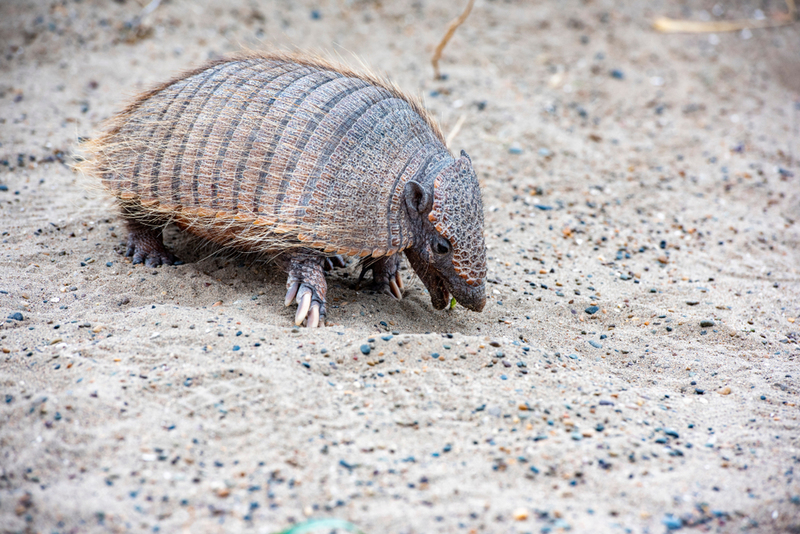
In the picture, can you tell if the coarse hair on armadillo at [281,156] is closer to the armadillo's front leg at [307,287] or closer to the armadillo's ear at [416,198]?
the armadillo's ear at [416,198]

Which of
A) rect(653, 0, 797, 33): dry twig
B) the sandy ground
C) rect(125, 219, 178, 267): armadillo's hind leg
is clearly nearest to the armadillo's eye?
the sandy ground

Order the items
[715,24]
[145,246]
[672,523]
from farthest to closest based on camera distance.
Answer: [715,24], [145,246], [672,523]

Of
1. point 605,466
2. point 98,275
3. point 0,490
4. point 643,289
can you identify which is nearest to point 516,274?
point 643,289

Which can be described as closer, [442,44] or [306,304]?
[306,304]

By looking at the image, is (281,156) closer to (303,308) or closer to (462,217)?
(303,308)

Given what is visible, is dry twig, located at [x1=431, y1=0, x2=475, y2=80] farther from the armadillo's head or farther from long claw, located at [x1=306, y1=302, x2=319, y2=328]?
long claw, located at [x1=306, y1=302, x2=319, y2=328]

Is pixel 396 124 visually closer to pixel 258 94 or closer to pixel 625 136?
pixel 258 94

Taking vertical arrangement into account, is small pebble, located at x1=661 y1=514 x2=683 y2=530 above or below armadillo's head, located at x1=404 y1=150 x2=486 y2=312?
below

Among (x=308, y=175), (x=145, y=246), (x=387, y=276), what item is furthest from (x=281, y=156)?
(x=145, y=246)
